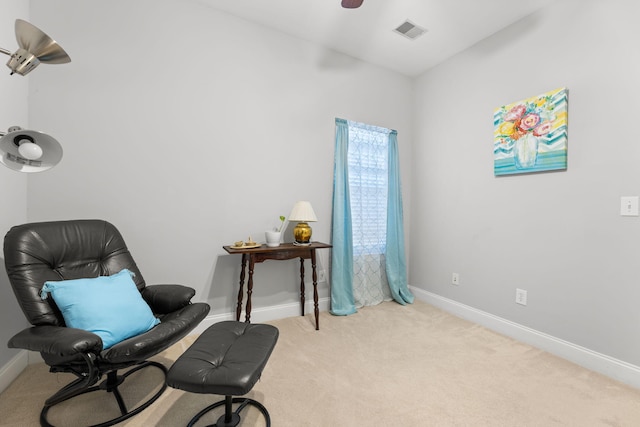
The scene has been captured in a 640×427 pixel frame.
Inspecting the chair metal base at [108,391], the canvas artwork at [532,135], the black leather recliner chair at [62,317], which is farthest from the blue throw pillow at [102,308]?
the canvas artwork at [532,135]

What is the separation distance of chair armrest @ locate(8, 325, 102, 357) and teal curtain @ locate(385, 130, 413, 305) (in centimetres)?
267

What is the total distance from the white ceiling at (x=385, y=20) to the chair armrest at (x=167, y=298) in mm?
2296

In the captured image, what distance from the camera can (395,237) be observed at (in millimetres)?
3234

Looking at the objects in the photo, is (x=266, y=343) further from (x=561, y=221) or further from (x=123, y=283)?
(x=561, y=221)

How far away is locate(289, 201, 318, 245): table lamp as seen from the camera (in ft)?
8.15

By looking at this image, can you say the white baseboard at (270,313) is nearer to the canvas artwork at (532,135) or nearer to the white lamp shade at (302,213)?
the white lamp shade at (302,213)

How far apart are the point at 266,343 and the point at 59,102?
2138mm

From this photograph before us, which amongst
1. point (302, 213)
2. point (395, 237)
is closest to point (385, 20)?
point (302, 213)

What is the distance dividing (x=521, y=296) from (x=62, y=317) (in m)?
3.19

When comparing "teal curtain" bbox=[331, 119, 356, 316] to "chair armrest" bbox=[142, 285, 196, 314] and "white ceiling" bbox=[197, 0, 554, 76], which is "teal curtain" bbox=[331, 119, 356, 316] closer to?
"white ceiling" bbox=[197, 0, 554, 76]

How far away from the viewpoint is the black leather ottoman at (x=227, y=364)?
1.09 m

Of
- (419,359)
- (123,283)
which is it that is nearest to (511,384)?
(419,359)

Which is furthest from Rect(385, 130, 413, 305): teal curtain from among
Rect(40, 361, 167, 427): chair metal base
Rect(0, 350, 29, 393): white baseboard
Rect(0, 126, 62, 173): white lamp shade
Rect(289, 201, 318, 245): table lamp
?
Rect(0, 350, 29, 393): white baseboard

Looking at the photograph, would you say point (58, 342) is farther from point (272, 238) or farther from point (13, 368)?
point (272, 238)
